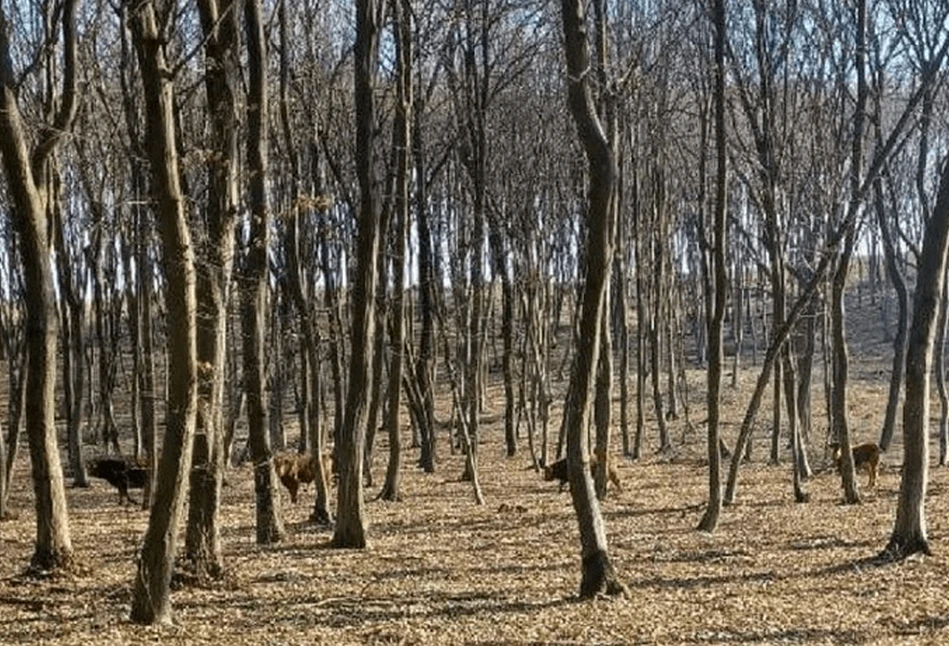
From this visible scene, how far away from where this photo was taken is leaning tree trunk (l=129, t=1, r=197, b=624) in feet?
26.3

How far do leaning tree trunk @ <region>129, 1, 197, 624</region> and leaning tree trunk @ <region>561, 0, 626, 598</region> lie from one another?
3.22 m

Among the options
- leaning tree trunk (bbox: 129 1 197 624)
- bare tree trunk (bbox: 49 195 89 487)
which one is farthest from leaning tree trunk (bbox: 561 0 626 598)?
bare tree trunk (bbox: 49 195 89 487)

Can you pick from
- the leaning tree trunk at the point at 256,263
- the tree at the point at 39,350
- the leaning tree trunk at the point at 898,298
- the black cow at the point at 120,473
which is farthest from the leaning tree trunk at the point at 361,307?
the leaning tree trunk at the point at 898,298

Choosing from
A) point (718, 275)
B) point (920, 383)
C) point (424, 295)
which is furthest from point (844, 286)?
point (424, 295)

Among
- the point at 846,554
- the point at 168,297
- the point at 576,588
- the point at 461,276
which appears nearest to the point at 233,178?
the point at 168,297

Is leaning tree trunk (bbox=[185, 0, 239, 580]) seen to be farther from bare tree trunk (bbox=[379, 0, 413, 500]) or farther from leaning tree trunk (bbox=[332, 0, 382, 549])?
bare tree trunk (bbox=[379, 0, 413, 500])

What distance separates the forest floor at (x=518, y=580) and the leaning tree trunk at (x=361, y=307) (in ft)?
1.74

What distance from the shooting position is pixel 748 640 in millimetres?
8508

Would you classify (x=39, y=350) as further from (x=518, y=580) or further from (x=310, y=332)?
(x=518, y=580)

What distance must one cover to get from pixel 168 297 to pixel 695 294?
3856 centimetres

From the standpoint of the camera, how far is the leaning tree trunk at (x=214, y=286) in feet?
31.1

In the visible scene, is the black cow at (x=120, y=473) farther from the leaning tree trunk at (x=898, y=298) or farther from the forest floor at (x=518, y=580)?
the leaning tree trunk at (x=898, y=298)

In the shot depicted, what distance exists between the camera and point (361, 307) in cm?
1310

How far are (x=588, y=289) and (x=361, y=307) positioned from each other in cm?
407
